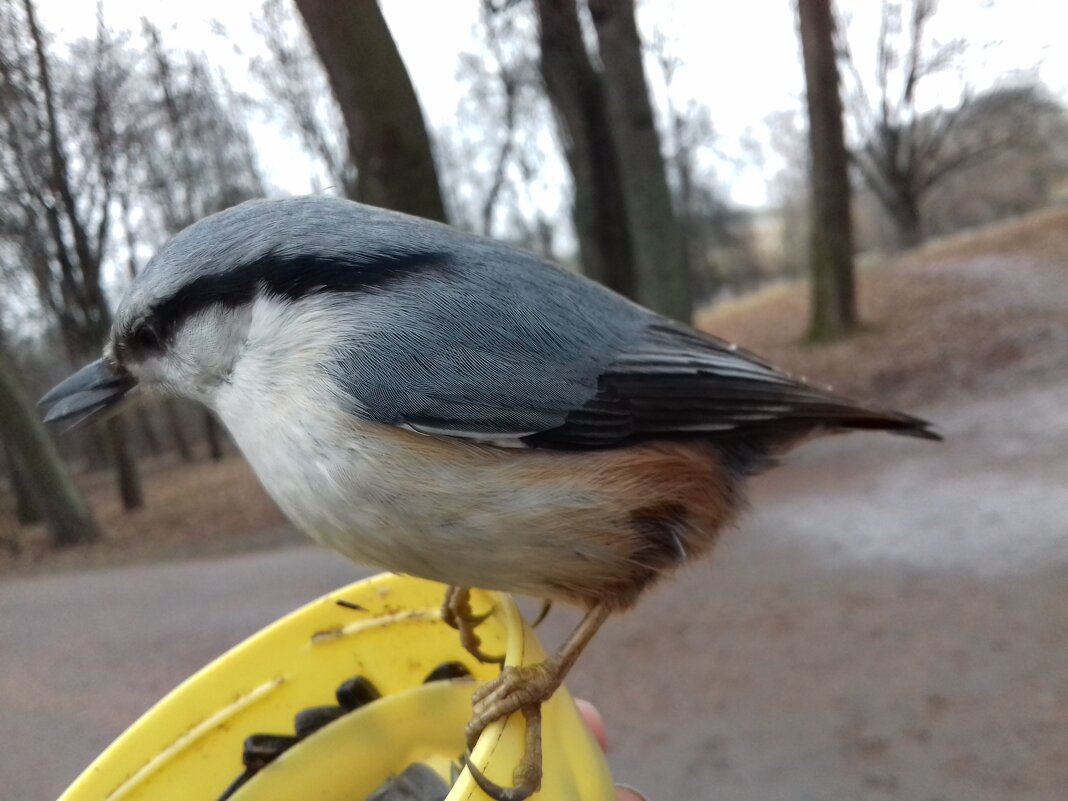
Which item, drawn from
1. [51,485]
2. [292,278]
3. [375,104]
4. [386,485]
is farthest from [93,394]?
[51,485]

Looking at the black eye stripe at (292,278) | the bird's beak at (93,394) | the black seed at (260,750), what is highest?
the black eye stripe at (292,278)

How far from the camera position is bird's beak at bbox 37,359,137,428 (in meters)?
1.38

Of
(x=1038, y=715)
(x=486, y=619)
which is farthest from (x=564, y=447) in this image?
(x=1038, y=715)

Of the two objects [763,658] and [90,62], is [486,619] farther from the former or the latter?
[90,62]

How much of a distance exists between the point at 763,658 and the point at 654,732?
65 cm

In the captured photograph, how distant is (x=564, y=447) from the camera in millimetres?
1234

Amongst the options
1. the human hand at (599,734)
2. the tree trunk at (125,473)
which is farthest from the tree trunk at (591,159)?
the tree trunk at (125,473)

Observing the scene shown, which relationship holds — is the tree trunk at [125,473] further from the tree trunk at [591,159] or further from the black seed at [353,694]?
the black seed at [353,694]

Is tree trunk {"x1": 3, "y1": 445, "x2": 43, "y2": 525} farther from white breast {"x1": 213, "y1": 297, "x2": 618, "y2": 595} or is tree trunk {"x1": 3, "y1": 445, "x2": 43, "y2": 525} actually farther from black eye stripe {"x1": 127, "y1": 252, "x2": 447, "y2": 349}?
white breast {"x1": 213, "y1": 297, "x2": 618, "y2": 595}

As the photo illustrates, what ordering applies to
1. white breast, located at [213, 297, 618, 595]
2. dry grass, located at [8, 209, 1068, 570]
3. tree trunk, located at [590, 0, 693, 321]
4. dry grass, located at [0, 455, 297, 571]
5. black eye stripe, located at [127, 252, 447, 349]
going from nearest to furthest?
white breast, located at [213, 297, 618, 595] → black eye stripe, located at [127, 252, 447, 349] → tree trunk, located at [590, 0, 693, 321] → dry grass, located at [0, 455, 297, 571] → dry grass, located at [8, 209, 1068, 570]

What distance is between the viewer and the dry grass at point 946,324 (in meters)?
7.82

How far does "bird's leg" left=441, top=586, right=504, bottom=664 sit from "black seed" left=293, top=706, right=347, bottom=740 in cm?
31

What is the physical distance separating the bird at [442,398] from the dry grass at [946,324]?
682 cm

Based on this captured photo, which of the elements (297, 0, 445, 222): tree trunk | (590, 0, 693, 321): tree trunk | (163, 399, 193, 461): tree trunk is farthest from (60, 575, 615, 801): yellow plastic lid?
(163, 399, 193, 461): tree trunk
